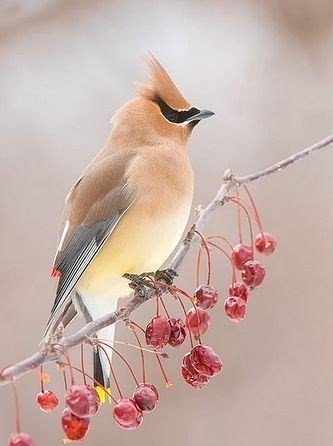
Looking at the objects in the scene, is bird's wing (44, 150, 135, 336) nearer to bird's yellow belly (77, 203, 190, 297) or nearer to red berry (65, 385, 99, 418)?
bird's yellow belly (77, 203, 190, 297)

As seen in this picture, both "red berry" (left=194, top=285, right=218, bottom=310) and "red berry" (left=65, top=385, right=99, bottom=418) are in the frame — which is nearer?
"red berry" (left=65, top=385, right=99, bottom=418)

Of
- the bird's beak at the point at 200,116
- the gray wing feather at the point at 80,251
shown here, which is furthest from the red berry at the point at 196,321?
the bird's beak at the point at 200,116

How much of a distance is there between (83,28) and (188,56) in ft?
1.48

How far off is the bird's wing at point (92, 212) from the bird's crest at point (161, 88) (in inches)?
6.0

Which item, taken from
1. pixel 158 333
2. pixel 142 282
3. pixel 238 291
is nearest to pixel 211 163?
pixel 142 282

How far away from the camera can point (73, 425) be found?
1.31 meters

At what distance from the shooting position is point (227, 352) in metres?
3.24

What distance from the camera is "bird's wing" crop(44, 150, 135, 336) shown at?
1.95m

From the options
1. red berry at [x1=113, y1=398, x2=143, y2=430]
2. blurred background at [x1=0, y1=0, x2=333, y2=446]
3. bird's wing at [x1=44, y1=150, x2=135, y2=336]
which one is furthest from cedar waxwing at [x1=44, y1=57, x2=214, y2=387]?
blurred background at [x1=0, y1=0, x2=333, y2=446]

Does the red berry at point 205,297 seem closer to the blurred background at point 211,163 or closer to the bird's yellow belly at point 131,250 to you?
the bird's yellow belly at point 131,250

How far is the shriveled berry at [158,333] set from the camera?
1.53 m

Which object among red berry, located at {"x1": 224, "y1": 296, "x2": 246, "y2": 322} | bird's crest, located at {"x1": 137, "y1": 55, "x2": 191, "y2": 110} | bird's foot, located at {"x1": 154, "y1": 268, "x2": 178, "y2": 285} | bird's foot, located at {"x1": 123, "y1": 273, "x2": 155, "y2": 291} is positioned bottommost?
red berry, located at {"x1": 224, "y1": 296, "x2": 246, "y2": 322}

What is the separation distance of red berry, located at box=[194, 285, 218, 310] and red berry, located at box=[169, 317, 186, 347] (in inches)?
1.9

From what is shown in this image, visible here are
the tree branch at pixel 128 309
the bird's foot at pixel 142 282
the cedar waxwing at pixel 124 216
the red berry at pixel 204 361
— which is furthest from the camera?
the cedar waxwing at pixel 124 216
